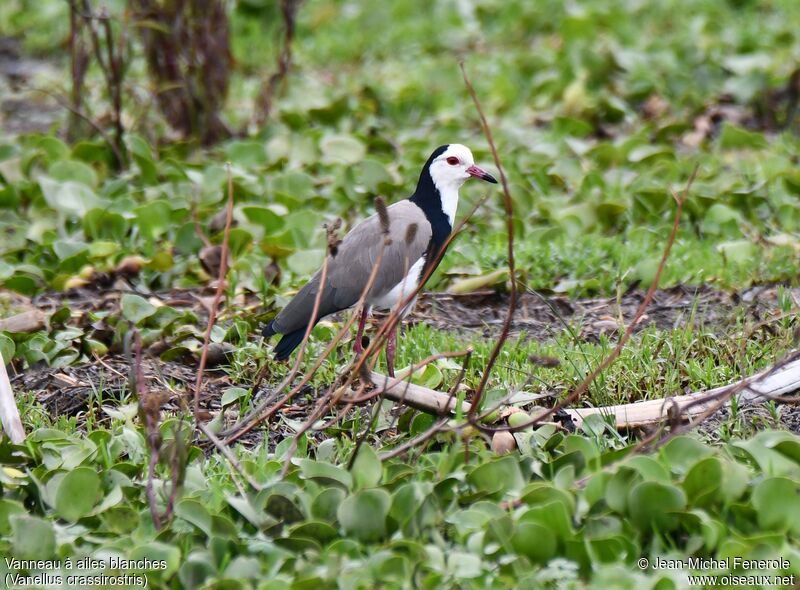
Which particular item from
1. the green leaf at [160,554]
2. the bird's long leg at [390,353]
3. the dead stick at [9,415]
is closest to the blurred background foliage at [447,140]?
the bird's long leg at [390,353]

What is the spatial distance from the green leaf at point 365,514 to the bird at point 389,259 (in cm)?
114

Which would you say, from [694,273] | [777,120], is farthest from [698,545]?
[777,120]

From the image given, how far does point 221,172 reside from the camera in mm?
6523

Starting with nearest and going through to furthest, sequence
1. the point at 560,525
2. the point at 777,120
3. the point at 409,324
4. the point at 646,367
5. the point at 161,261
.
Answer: the point at 560,525, the point at 646,367, the point at 409,324, the point at 161,261, the point at 777,120

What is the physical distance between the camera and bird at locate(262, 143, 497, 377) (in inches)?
179

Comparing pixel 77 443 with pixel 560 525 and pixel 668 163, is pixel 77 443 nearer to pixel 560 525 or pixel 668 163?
pixel 560 525

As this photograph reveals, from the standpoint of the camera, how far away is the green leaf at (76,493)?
3.51 meters

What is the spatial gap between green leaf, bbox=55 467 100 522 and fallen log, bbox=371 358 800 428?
0.94 metres

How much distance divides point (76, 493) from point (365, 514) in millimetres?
872

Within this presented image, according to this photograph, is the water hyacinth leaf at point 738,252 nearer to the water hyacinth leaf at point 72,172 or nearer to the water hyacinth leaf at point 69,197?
the water hyacinth leaf at point 69,197

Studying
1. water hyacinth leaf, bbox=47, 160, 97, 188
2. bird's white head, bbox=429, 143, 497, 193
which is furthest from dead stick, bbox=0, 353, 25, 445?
water hyacinth leaf, bbox=47, 160, 97, 188

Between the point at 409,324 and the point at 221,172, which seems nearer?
the point at 409,324

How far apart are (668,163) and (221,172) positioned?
8.08 ft

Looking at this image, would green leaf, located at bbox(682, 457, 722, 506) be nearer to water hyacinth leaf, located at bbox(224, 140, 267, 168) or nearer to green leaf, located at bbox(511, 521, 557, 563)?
green leaf, located at bbox(511, 521, 557, 563)
